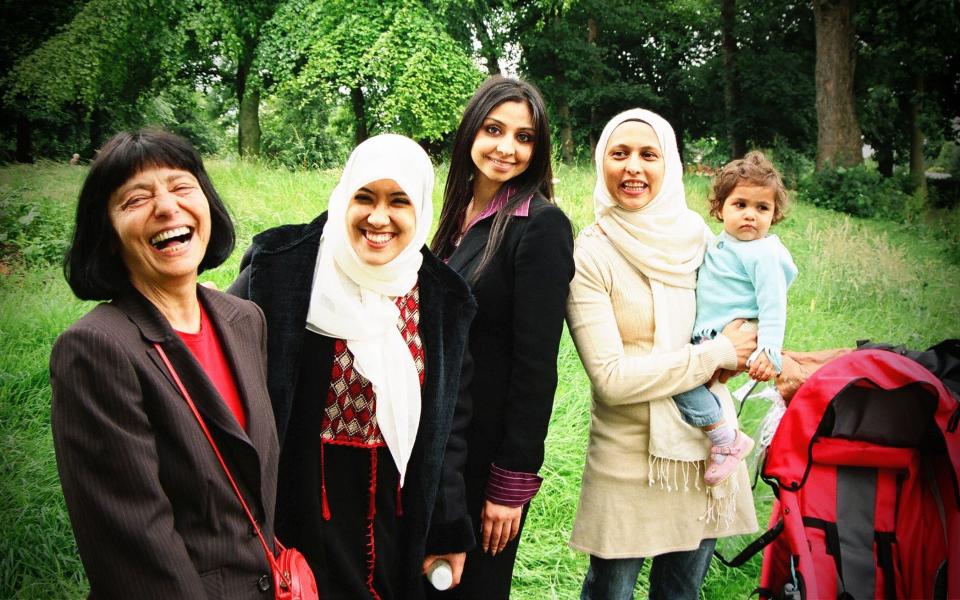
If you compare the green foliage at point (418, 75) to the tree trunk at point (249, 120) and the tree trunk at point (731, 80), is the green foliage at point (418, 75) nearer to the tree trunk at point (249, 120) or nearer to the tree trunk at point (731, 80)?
the tree trunk at point (249, 120)

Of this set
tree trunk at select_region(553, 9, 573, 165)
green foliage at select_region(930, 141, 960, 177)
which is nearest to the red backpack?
tree trunk at select_region(553, 9, 573, 165)

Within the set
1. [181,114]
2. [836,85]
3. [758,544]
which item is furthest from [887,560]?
[181,114]

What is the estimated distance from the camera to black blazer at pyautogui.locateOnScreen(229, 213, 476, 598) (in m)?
1.62

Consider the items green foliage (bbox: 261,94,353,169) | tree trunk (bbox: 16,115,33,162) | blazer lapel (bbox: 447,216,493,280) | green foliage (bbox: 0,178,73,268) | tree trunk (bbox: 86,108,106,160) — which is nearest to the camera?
blazer lapel (bbox: 447,216,493,280)

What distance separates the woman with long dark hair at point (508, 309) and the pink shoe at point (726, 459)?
633mm

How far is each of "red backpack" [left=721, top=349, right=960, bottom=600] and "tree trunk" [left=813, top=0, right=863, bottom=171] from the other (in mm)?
11709

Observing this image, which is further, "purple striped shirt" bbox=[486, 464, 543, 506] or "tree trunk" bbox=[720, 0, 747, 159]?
"tree trunk" bbox=[720, 0, 747, 159]

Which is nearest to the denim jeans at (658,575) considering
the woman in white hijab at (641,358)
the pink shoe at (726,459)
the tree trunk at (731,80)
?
the woman in white hijab at (641,358)

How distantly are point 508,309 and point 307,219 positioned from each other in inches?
187

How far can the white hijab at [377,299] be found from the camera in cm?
162

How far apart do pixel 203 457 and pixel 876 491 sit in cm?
221

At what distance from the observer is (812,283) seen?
265 inches

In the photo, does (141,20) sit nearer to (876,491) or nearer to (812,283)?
(812,283)

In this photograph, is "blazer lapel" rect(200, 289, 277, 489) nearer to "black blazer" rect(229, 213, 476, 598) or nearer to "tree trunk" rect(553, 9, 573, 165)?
"black blazer" rect(229, 213, 476, 598)
